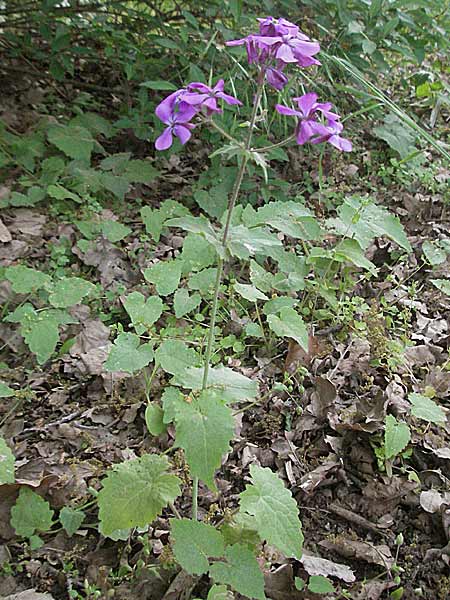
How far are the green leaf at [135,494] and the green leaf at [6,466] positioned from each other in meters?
0.37

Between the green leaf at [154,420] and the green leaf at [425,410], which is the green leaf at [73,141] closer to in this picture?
the green leaf at [154,420]

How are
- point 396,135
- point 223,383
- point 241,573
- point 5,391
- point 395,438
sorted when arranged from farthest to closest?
1. point 396,135
2. point 5,391
3. point 395,438
4. point 223,383
5. point 241,573

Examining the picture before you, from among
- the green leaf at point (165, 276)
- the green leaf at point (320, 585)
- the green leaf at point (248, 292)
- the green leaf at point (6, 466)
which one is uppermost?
the green leaf at point (248, 292)

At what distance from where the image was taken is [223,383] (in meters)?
1.78

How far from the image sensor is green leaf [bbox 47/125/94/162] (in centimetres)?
319

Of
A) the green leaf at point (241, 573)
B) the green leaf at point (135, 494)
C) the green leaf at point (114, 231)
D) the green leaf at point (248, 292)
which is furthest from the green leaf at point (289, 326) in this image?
the green leaf at point (114, 231)

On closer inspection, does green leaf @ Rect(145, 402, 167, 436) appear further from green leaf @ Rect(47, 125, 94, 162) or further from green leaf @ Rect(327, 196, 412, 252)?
green leaf @ Rect(47, 125, 94, 162)

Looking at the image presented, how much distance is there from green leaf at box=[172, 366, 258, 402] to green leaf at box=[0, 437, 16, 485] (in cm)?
55

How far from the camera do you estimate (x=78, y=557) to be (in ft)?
5.74

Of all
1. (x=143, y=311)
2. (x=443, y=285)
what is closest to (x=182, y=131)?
(x=143, y=311)

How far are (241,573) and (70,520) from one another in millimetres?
592

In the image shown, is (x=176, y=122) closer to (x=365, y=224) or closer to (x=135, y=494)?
(x=135, y=494)

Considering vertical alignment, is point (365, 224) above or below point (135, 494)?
above

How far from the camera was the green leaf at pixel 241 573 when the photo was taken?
1.46 m
